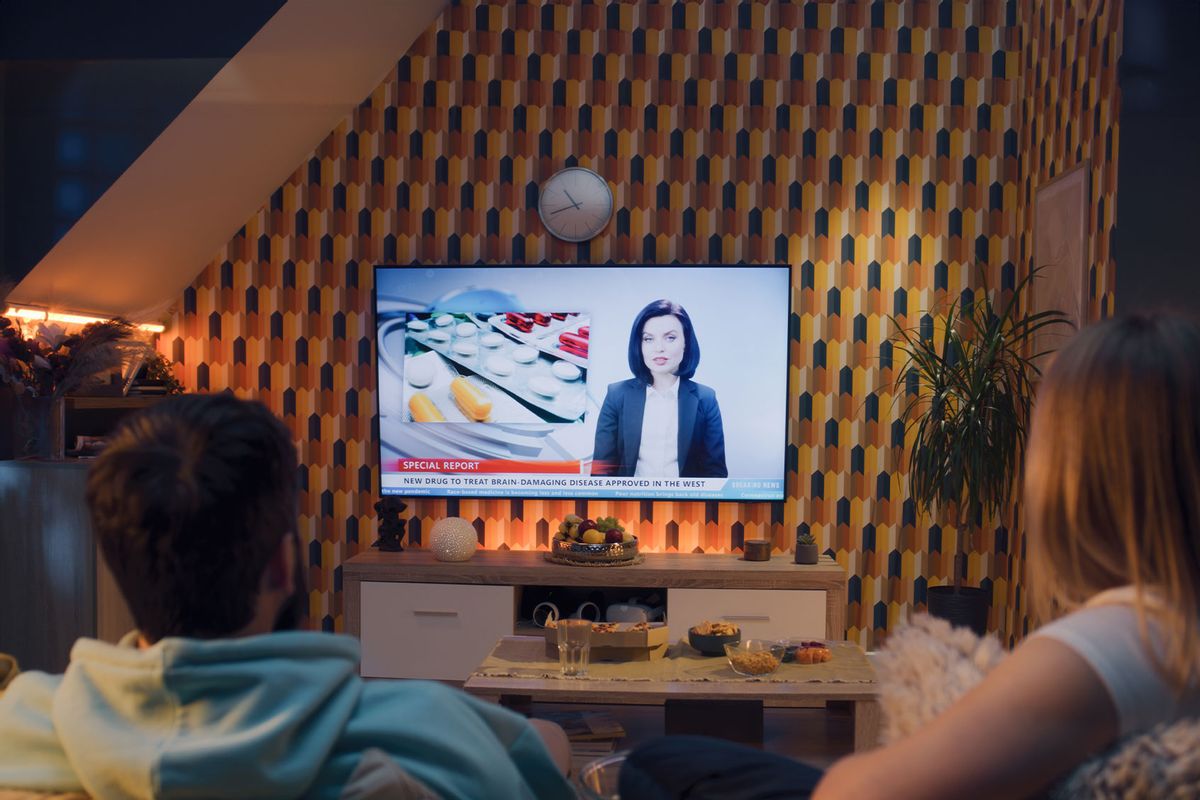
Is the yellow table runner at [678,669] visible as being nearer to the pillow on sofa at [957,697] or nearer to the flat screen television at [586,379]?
the flat screen television at [586,379]

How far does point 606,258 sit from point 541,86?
832mm

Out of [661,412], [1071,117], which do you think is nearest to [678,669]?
[661,412]

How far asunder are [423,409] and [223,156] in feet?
4.33

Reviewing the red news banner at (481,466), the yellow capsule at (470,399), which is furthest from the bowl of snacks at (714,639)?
the yellow capsule at (470,399)

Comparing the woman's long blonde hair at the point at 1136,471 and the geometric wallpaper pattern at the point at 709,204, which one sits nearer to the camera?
the woman's long blonde hair at the point at 1136,471

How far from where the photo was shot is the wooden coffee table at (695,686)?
293 cm

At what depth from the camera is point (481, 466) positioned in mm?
4680

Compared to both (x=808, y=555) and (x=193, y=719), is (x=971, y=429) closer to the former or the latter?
(x=808, y=555)

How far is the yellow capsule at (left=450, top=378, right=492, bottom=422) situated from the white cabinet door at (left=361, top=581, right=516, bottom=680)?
76 centimetres

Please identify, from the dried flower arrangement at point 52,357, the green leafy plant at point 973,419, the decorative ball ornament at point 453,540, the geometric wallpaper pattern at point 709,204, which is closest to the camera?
the dried flower arrangement at point 52,357

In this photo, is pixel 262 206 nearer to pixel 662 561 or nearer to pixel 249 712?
pixel 662 561

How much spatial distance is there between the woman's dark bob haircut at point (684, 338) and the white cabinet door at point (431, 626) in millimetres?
1120

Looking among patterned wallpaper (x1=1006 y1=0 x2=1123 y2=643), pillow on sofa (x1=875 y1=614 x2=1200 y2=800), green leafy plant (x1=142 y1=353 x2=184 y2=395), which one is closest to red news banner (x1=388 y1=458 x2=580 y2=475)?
green leafy plant (x1=142 y1=353 x2=184 y2=395)

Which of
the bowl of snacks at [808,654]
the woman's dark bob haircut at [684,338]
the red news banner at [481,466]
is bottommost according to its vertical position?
the bowl of snacks at [808,654]
